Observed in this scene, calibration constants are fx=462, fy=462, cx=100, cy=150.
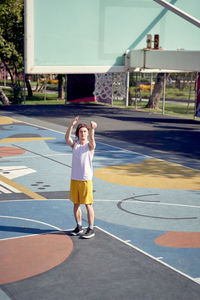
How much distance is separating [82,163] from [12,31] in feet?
95.6

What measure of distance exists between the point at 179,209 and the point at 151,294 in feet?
13.3

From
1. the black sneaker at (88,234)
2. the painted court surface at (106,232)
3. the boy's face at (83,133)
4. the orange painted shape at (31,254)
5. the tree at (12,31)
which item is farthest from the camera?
the tree at (12,31)

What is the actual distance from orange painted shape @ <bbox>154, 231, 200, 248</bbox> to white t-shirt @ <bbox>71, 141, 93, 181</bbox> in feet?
5.50

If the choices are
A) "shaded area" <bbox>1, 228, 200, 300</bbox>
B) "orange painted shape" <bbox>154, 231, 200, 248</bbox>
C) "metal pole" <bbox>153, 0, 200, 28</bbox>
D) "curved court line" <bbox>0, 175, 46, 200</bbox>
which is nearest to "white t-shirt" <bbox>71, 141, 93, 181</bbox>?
"shaded area" <bbox>1, 228, 200, 300</bbox>

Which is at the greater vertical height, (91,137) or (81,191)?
(91,137)

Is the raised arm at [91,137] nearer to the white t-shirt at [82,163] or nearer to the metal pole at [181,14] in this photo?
the white t-shirt at [82,163]

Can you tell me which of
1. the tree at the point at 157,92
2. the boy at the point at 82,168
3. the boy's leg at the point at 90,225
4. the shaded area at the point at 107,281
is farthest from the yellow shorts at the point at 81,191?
the tree at the point at 157,92

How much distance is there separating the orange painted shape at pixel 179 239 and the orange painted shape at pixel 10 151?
854 cm

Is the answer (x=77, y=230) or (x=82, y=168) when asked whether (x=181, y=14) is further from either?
(x=77, y=230)

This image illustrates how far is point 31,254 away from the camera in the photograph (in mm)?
7211

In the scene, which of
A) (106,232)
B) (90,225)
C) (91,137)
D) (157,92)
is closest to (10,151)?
(106,232)

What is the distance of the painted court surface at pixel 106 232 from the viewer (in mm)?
6195

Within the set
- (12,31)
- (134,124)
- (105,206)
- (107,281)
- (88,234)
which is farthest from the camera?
(12,31)

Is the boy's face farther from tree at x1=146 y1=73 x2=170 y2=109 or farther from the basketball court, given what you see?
tree at x1=146 y1=73 x2=170 y2=109
